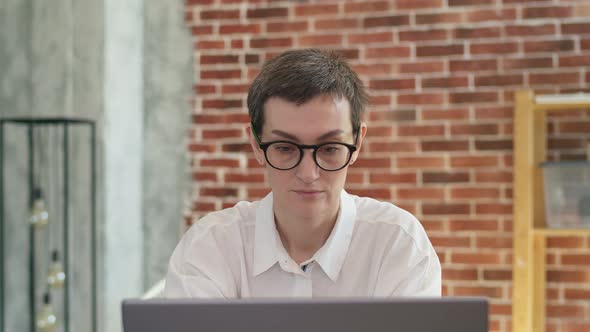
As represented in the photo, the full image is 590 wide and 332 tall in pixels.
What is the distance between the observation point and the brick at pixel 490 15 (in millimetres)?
2436


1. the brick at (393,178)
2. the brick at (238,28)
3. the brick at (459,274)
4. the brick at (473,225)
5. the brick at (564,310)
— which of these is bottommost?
the brick at (564,310)

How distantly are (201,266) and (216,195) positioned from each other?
1.47 meters

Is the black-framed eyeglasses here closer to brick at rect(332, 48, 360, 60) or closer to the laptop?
the laptop

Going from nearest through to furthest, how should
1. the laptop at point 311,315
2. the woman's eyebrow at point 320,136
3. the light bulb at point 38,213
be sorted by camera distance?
the laptop at point 311,315 < the woman's eyebrow at point 320,136 < the light bulb at point 38,213

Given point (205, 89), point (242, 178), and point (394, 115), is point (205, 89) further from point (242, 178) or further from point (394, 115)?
point (394, 115)

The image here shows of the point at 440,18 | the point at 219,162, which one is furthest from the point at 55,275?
the point at 440,18

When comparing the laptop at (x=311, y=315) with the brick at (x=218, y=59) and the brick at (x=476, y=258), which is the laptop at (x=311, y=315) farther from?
the brick at (x=218, y=59)

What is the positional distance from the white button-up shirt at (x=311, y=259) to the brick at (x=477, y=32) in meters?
1.38

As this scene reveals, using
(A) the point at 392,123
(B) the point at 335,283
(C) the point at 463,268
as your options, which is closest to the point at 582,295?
(C) the point at 463,268

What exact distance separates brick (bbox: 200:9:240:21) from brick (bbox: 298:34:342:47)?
320 millimetres

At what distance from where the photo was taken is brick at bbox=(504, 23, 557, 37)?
7.90 ft

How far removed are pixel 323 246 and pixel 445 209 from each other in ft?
4.44

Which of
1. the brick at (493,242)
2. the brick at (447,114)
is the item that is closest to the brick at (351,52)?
the brick at (447,114)

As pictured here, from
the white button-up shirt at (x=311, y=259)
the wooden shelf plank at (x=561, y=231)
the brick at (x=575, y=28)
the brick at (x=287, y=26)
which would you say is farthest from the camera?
the brick at (x=287, y=26)
